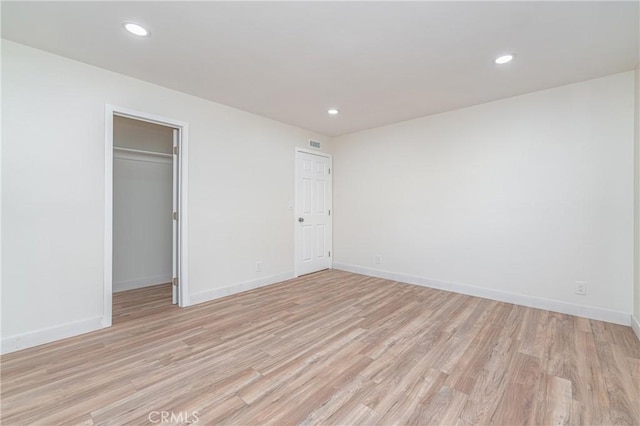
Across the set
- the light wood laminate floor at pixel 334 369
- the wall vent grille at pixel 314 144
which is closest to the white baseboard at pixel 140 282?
the light wood laminate floor at pixel 334 369

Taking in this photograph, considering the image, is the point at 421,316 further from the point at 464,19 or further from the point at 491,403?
the point at 464,19

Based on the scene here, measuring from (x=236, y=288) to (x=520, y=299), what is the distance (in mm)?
3705

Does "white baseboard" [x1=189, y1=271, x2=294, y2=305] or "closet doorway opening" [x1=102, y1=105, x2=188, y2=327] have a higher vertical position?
"closet doorway opening" [x1=102, y1=105, x2=188, y2=327]

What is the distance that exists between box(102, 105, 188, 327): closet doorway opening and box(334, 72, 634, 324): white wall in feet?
10.0

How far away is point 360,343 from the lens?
8.00 ft

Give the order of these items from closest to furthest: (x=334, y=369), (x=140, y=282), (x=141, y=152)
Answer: (x=334, y=369) < (x=141, y=152) < (x=140, y=282)

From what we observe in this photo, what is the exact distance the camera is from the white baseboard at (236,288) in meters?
3.45

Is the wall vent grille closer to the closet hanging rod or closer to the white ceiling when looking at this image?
the white ceiling

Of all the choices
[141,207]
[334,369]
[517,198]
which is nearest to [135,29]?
[141,207]

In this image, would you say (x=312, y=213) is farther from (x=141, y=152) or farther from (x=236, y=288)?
(x=141, y=152)

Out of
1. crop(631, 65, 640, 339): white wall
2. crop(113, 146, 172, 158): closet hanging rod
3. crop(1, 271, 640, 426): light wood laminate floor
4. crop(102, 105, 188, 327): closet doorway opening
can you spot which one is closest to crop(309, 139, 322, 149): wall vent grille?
crop(102, 105, 188, 327): closet doorway opening

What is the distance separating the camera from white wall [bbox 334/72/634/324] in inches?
113

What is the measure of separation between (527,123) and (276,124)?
3.43 metres

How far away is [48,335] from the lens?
8.02 ft
